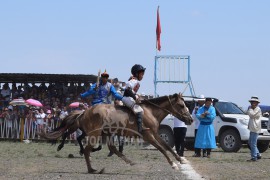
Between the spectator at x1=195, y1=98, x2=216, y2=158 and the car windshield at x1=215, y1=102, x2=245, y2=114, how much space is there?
3.68 metres

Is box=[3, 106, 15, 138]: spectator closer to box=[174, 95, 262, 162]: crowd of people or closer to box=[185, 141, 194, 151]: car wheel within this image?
box=[185, 141, 194, 151]: car wheel

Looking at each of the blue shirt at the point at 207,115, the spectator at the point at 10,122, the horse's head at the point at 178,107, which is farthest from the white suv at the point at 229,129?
the horse's head at the point at 178,107

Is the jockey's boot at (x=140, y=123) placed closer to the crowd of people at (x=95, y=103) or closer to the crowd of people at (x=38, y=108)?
the crowd of people at (x=95, y=103)

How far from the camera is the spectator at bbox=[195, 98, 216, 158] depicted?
20.5 metres

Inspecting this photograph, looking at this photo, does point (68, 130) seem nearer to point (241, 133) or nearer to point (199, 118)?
point (199, 118)

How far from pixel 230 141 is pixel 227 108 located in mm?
1438

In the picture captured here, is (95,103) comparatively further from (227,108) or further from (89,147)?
(227,108)

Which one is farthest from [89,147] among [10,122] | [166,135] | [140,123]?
[10,122]

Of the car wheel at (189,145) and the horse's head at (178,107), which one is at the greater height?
the horse's head at (178,107)

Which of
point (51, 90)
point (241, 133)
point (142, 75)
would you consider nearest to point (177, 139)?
point (241, 133)

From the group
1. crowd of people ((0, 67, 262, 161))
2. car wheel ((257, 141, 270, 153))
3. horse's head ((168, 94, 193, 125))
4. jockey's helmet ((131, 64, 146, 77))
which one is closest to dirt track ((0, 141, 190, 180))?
crowd of people ((0, 67, 262, 161))

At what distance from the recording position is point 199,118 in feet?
67.9

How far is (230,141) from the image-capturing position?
23938 mm

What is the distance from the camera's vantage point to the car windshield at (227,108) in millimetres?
24625
